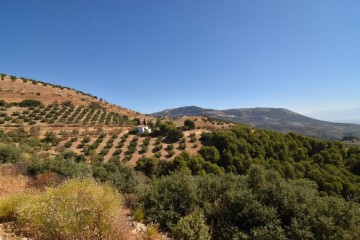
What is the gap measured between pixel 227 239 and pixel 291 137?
46.5 m

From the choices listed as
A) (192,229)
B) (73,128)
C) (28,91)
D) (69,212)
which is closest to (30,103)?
(28,91)

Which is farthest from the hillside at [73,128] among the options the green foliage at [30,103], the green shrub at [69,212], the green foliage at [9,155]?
the green shrub at [69,212]

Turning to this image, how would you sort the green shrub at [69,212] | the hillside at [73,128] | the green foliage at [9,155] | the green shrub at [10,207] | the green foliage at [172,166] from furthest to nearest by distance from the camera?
the hillside at [73,128] < the green foliage at [172,166] < the green foliage at [9,155] < the green shrub at [10,207] < the green shrub at [69,212]

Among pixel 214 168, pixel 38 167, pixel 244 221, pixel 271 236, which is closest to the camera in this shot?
pixel 271 236

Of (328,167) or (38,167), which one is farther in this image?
(328,167)

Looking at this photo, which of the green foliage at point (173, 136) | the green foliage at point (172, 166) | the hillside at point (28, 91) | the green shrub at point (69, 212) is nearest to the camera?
the green shrub at point (69, 212)

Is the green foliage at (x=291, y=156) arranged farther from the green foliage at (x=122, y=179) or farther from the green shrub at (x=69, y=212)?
the green shrub at (x=69, y=212)

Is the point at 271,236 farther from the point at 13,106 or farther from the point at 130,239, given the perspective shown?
the point at 13,106

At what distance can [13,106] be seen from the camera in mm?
49531

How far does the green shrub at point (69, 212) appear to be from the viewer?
5047 millimetres

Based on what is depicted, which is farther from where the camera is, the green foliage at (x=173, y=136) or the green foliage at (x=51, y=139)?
the green foliage at (x=173, y=136)

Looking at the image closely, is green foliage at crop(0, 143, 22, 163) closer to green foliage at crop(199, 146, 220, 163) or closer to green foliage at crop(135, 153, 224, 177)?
green foliage at crop(135, 153, 224, 177)

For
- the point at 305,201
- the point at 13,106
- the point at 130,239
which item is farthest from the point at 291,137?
the point at 13,106

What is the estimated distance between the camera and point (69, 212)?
5.33 m
